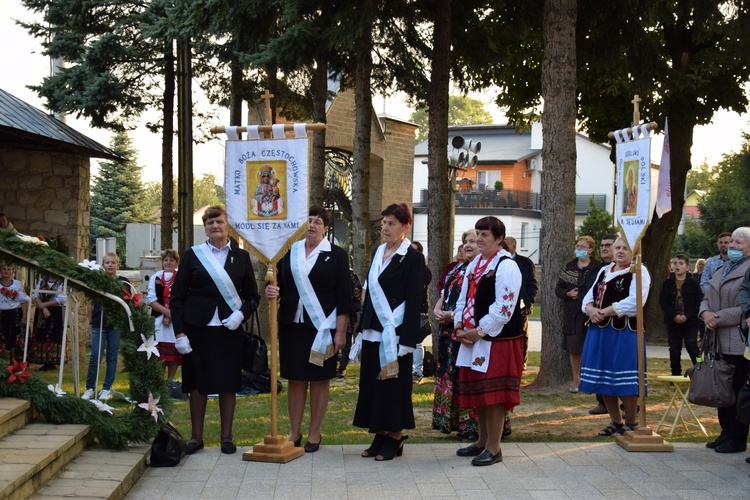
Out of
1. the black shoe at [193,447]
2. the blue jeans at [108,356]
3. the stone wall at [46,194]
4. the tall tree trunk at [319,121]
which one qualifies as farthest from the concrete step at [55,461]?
the stone wall at [46,194]

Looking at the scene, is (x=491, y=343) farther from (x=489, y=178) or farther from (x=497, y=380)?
(x=489, y=178)

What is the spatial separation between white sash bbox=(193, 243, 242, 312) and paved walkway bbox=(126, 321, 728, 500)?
47.9 inches

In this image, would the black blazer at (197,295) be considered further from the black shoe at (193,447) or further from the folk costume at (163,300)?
the folk costume at (163,300)

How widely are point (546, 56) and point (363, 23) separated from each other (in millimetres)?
2675

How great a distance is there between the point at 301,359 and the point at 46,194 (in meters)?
10.0

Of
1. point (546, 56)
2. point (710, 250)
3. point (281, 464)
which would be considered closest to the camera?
point (281, 464)

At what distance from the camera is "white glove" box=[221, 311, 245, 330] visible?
710cm

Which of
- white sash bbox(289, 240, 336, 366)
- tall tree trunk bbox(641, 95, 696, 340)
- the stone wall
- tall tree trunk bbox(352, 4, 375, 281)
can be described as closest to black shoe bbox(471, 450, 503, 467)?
white sash bbox(289, 240, 336, 366)

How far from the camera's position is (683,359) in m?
17.3

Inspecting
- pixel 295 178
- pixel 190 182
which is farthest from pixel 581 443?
pixel 190 182

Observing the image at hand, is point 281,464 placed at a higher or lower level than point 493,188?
lower

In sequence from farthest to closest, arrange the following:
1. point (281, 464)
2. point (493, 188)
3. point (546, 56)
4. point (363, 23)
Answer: point (493, 188)
point (363, 23)
point (546, 56)
point (281, 464)

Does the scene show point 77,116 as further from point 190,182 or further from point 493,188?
point 493,188

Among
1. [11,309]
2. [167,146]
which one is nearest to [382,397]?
[11,309]
